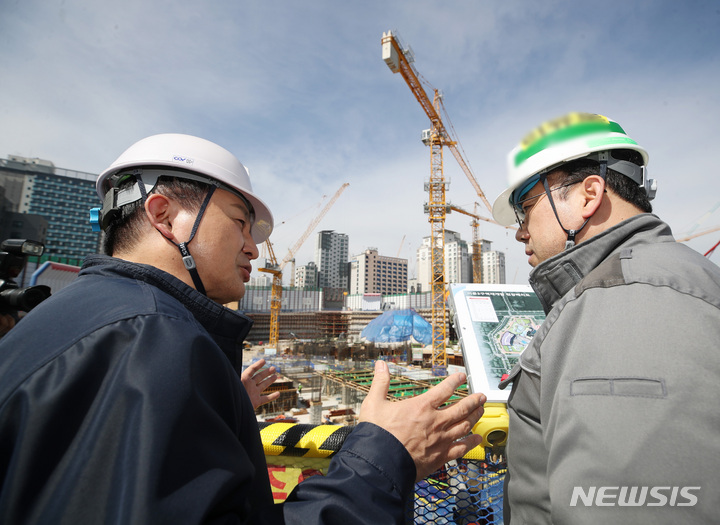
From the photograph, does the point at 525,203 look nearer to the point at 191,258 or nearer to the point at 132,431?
the point at 191,258

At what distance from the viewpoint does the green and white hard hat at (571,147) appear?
1.70m

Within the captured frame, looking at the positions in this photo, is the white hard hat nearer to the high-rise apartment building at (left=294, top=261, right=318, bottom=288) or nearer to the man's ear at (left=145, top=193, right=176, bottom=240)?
the man's ear at (left=145, top=193, right=176, bottom=240)

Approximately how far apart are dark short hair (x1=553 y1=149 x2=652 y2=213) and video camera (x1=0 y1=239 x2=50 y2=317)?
201 inches

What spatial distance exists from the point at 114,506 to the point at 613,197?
7.08 ft

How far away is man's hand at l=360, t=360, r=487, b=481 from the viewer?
3.93 ft

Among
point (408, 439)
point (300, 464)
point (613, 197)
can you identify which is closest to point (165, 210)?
point (408, 439)

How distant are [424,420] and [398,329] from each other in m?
45.9

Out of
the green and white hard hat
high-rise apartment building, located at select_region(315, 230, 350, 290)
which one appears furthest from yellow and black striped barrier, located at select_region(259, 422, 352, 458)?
high-rise apartment building, located at select_region(315, 230, 350, 290)

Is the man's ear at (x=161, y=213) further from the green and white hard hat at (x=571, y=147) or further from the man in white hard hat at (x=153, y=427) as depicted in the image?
the green and white hard hat at (x=571, y=147)

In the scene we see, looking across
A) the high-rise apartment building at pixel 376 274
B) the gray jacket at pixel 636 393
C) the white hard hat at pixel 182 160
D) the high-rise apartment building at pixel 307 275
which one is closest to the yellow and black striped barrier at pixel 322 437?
the gray jacket at pixel 636 393

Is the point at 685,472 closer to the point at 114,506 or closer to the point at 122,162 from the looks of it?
the point at 114,506

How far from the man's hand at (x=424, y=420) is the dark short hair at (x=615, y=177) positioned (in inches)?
47.4

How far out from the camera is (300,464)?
1.95 meters

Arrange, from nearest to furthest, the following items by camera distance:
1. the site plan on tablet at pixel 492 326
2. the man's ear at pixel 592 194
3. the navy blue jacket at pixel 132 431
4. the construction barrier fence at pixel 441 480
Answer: the navy blue jacket at pixel 132 431
the man's ear at pixel 592 194
the construction barrier fence at pixel 441 480
the site plan on tablet at pixel 492 326
